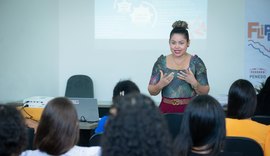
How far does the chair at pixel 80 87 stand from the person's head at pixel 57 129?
3.55m

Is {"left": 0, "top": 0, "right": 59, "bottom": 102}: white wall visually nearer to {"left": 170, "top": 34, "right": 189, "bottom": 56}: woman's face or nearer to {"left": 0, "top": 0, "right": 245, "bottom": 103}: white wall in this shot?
{"left": 0, "top": 0, "right": 245, "bottom": 103}: white wall

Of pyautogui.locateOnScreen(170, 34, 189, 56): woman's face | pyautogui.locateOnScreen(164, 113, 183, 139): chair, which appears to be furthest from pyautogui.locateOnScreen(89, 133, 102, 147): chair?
pyautogui.locateOnScreen(170, 34, 189, 56): woman's face

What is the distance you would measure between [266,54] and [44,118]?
14.4 ft

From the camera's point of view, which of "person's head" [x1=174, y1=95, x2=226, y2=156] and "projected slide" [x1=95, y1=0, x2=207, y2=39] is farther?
"projected slide" [x1=95, y1=0, x2=207, y2=39]

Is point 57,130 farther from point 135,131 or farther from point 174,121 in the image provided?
point 174,121

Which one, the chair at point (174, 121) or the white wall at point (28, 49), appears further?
the white wall at point (28, 49)

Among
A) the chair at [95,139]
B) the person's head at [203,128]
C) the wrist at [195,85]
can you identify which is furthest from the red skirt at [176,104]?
the person's head at [203,128]

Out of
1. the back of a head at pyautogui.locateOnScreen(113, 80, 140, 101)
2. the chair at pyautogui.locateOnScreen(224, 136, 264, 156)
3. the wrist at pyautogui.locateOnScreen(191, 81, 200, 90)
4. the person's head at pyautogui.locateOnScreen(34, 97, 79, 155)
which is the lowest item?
the chair at pyautogui.locateOnScreen(224, 136, 264, 156)

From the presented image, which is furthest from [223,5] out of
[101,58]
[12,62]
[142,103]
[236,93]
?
[142,103]

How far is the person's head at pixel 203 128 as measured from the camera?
63.8 inches

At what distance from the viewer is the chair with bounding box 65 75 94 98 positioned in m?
5.31

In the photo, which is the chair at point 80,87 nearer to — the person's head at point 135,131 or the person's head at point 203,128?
the person's head at point 203,128

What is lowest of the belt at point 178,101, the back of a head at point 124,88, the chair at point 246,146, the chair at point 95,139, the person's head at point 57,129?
the chair at point 95,139

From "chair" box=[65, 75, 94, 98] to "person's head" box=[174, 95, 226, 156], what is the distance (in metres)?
3.77
